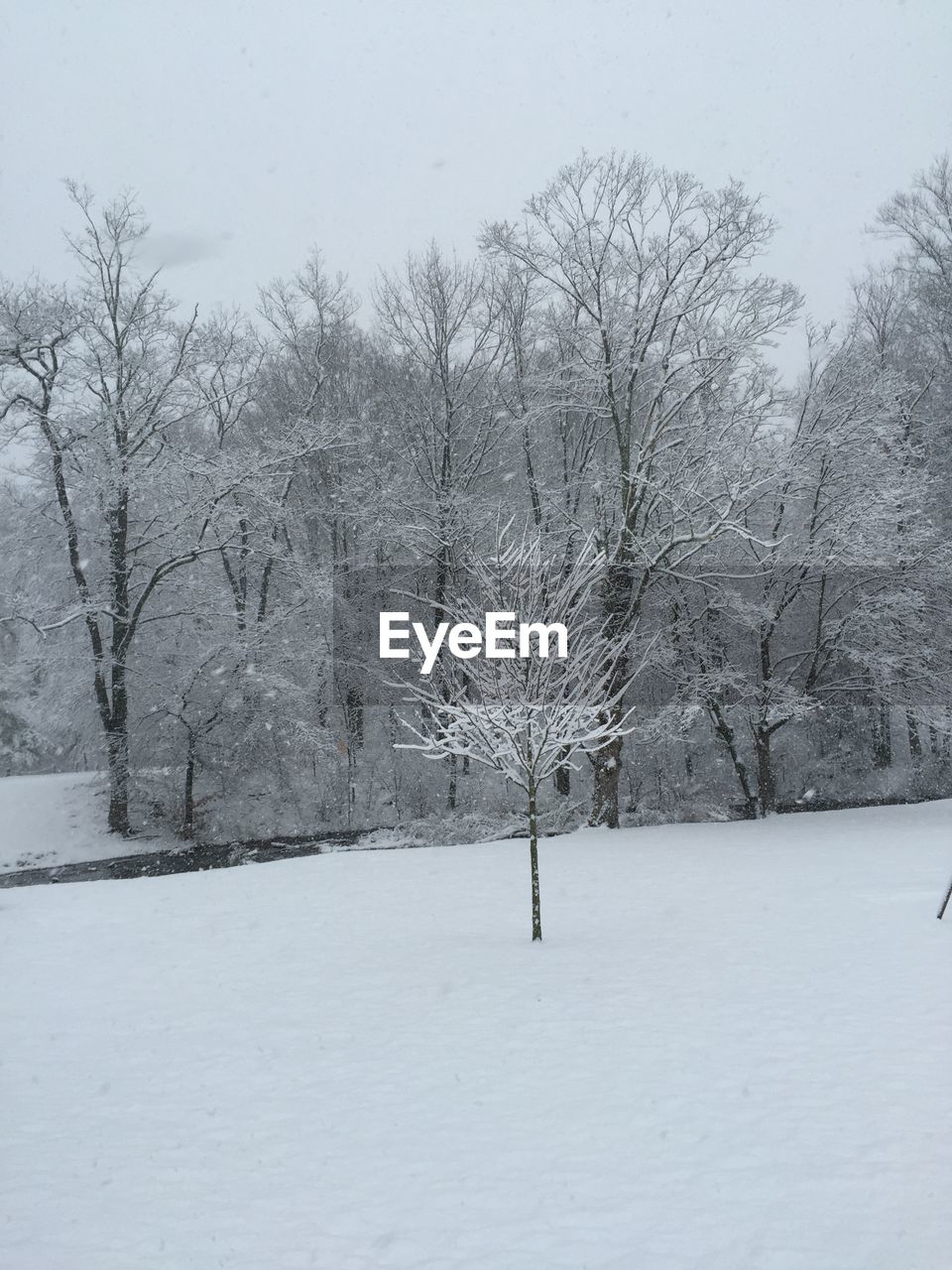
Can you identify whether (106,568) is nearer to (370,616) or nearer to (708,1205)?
(370,616)

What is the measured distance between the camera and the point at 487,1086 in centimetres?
666

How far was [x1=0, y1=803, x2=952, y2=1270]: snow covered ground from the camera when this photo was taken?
16.0 ft

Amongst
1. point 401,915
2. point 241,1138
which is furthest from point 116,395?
point 241,1138

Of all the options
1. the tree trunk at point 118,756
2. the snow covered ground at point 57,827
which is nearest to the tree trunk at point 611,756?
the snow covered ground at point 57,827

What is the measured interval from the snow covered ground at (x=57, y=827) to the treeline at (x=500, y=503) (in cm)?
64

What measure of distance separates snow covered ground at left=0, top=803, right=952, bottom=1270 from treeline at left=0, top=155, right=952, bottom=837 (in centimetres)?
807

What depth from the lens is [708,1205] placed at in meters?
5.02

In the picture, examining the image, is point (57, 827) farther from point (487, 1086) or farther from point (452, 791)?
point (487, 1086)

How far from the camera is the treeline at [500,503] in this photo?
1873 cm

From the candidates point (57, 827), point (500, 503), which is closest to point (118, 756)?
point (57, 827)

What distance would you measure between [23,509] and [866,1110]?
71.2 ft

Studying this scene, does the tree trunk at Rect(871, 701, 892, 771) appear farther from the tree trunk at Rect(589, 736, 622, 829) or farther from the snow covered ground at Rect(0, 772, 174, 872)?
the snow covered ground at Rect(0, 772, 174, 872)

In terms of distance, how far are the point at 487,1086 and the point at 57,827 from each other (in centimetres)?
1778

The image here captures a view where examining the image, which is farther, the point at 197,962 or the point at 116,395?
the point at 116,395
